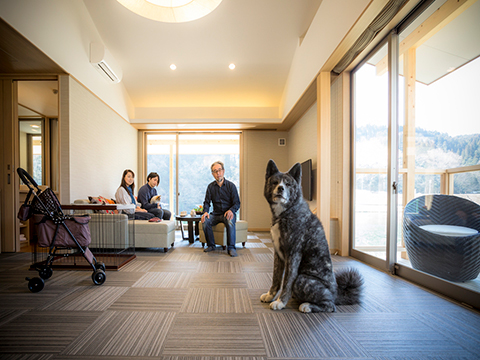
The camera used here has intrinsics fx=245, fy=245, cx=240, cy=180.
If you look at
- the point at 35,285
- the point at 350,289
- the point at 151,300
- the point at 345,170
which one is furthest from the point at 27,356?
the point at 345,170

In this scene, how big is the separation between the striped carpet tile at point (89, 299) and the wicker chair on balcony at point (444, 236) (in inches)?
112

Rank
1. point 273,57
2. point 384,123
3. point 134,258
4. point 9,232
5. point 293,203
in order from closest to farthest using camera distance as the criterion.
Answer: point 293,203 → point 384,123 → point 134,258 → point 9,232 → point 273,57

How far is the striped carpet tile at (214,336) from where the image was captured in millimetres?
1370

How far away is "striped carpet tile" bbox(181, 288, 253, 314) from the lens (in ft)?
6.21

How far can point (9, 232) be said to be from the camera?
3863 millimetres

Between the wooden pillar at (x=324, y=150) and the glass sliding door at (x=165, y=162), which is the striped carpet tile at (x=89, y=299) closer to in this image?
the wooden pillar at (x=324, y=150)

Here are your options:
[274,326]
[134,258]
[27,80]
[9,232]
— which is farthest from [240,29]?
[9,232]

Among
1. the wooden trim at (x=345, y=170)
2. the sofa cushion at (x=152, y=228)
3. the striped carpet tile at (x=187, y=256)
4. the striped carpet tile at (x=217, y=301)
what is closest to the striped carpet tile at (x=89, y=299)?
the striped carpet tile at (x=217, y=301)

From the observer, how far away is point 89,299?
6.84ft

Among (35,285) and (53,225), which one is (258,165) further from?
(35,285)

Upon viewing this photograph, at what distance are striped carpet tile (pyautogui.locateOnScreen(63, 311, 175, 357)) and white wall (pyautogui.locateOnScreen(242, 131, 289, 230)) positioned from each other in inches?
200

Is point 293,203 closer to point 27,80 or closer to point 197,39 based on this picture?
point 197,39

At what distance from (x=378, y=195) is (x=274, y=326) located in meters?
2.22

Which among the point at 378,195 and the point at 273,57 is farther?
the point at 273,57
